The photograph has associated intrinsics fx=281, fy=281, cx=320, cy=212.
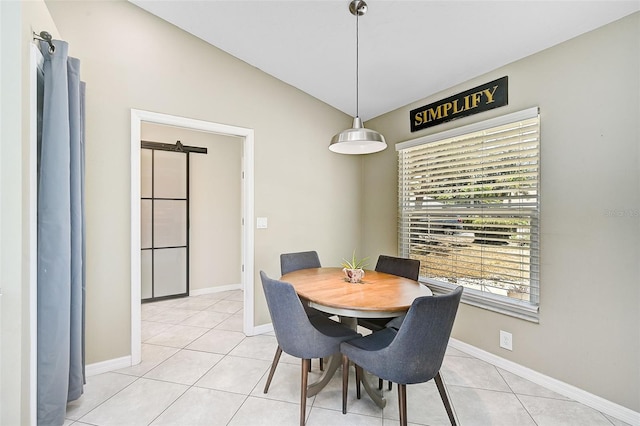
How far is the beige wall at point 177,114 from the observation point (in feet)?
7.31

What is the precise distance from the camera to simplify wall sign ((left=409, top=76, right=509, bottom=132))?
232cm

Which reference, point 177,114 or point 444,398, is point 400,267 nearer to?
point 444,398

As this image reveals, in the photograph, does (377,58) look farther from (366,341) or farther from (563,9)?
(366,341)

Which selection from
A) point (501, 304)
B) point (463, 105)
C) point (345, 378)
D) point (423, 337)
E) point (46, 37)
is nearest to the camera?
point (423, 337)

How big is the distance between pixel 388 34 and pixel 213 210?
135 inches

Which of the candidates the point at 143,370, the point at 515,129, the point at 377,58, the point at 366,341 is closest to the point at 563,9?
the point at 515,129

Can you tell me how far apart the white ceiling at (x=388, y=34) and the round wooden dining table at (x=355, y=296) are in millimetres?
1880

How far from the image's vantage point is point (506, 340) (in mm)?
2297

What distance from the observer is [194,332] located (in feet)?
9.85

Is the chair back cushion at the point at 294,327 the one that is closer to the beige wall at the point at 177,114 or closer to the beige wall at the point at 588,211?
the beige wall at the point at 177,114

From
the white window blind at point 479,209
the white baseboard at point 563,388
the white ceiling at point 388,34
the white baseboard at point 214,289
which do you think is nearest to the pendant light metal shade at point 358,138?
the white ceiling at point 388,34

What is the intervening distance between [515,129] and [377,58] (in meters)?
1.30

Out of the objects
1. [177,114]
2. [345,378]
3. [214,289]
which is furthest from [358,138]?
[214,289]

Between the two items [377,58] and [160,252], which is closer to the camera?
[377,58]
